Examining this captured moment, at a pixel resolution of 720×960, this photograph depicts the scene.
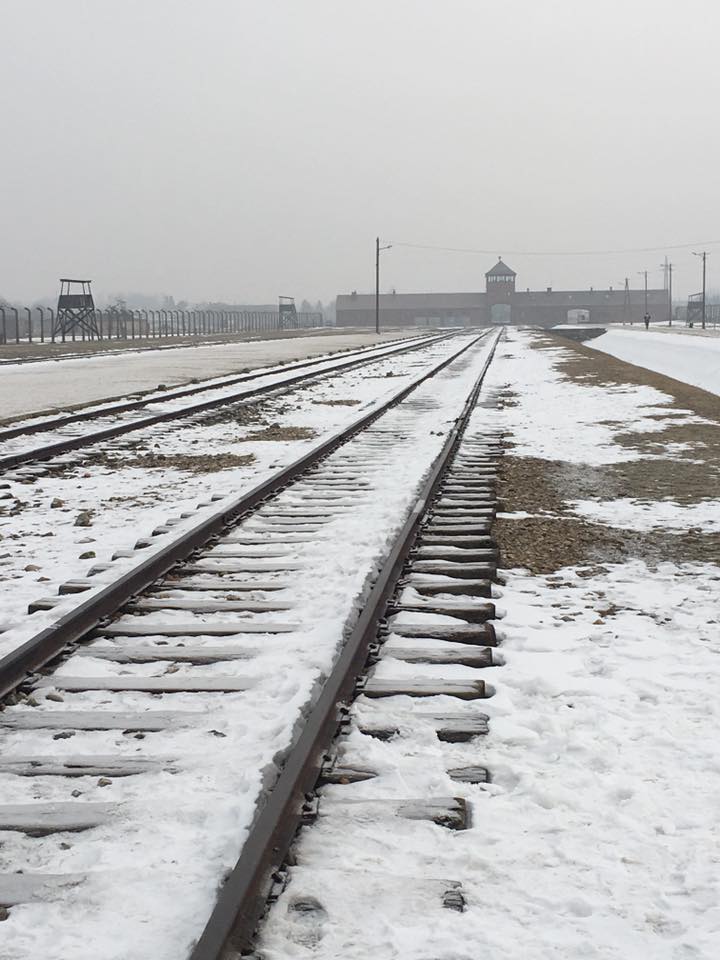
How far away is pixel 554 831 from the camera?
3.11 meters

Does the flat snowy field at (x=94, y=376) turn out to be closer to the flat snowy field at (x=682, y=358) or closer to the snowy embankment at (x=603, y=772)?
the snowy embankment at (x=603, y=772)

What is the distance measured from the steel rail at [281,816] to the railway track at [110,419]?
22.3 ft

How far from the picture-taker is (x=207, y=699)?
414 centimetres

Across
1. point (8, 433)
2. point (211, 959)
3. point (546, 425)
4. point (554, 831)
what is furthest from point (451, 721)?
point (546, 425)

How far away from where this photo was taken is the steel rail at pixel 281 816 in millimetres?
2449

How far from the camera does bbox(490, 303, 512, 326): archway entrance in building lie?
540 ft

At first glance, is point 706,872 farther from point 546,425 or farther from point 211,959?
point 546,425

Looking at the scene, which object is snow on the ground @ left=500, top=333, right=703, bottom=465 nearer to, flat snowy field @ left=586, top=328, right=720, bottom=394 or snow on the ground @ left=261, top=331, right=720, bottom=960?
flat snowy field @ left=586, top=328, right=720, bottom=394

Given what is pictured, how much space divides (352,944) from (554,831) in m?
0.85

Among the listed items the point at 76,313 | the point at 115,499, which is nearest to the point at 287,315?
the point at 76,313

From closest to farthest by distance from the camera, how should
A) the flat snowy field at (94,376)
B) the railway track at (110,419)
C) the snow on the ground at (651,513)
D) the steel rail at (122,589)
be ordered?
the steel rail at (122,589), the snow on the ground at (651,513), the railway track at (110,419), the flat snowy field at (94,376)

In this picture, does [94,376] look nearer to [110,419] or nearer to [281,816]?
[110,419]

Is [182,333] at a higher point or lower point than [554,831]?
higher

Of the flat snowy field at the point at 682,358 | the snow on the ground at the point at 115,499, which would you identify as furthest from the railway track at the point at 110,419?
the flat snowy field at the point at 682,358
